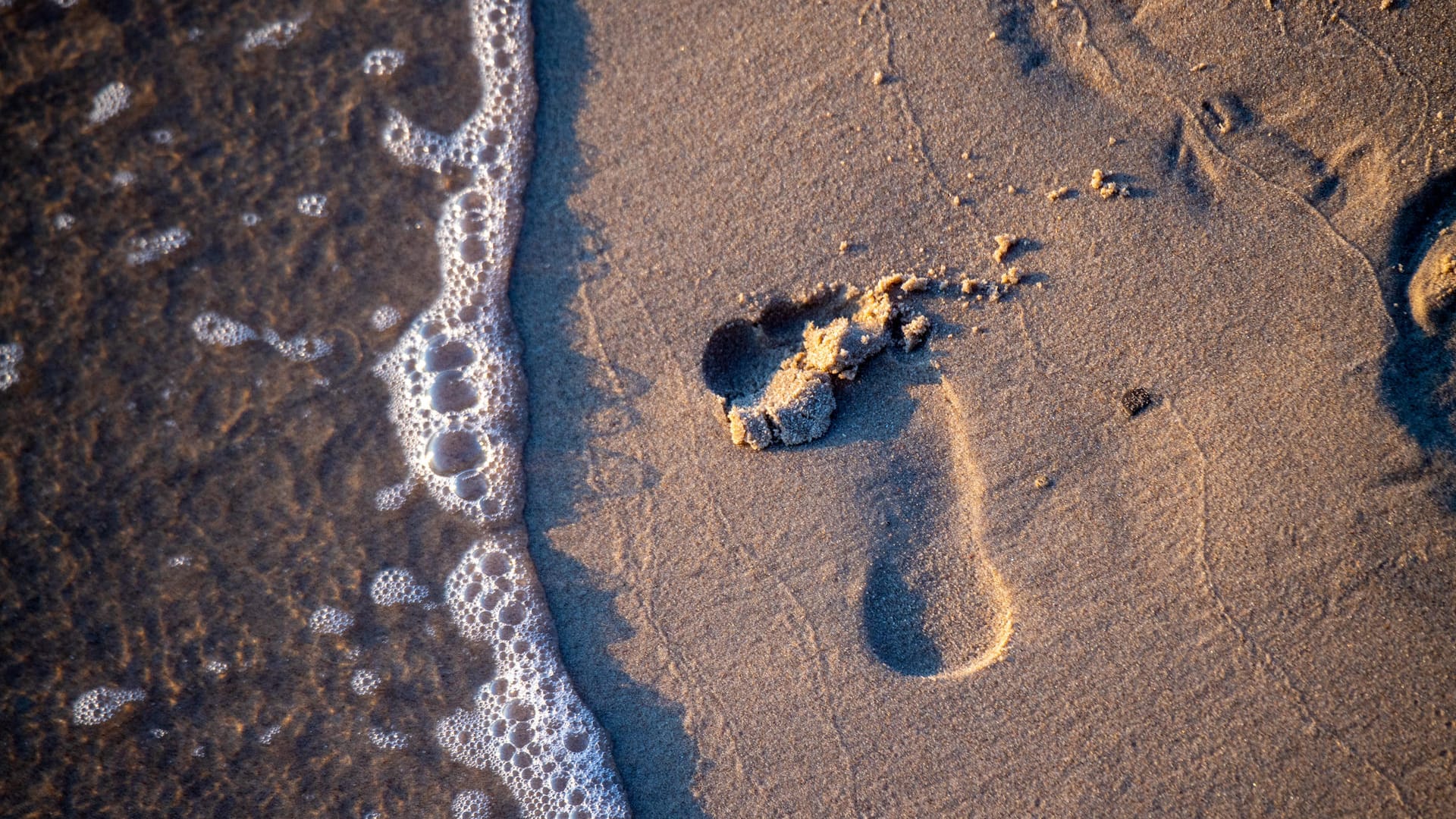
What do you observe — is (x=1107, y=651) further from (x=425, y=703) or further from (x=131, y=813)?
(x=131, y=813)

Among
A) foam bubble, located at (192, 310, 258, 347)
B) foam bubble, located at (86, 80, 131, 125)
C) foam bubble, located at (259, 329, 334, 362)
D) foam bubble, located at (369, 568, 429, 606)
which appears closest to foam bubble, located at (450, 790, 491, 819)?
foam bubble, located at (369, 568, 429, 606)

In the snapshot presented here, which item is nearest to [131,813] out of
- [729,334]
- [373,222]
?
[373,222]

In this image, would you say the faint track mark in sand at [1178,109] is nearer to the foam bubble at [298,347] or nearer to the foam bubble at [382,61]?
the foam bubble at [382,61]

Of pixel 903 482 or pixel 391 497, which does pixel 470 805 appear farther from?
pixel 903 482

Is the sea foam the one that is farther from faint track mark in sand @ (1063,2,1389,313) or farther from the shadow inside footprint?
the shadow inside footprint

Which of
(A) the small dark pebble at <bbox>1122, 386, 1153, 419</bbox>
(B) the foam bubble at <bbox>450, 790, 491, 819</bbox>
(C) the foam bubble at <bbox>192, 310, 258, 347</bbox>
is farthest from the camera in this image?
(C) the foam bubble at <bbox>192, 310, 258, 347</bbox>

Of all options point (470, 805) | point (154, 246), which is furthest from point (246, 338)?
point (470, 805)
